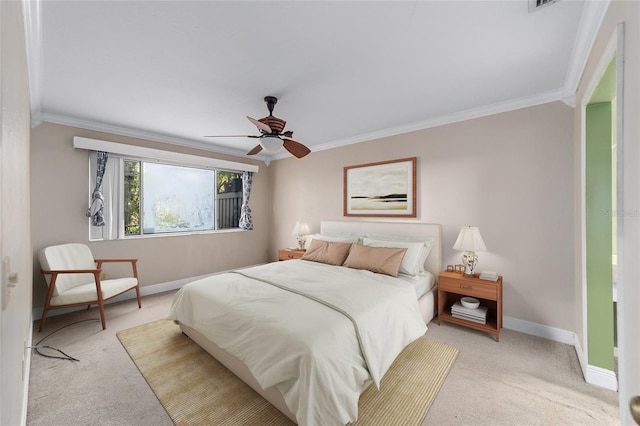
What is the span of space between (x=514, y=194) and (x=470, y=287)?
115cm

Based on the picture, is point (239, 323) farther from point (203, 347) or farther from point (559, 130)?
point (559, 130)

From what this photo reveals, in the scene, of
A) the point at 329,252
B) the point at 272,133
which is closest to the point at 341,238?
the point at 329,252

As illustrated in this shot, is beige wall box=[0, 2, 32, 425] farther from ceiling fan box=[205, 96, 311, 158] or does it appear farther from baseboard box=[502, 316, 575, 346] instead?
baseboard box=[502, 316, 575, 346]

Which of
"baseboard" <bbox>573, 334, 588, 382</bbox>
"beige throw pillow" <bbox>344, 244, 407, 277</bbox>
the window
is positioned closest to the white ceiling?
the window

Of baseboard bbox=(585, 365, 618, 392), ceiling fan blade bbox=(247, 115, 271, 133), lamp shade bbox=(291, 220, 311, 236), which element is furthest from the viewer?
lamp shade bbox=(291, 220, 311, 236)

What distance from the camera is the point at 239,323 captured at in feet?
6.41

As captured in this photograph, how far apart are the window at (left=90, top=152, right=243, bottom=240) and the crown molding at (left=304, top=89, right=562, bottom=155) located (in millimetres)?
2532

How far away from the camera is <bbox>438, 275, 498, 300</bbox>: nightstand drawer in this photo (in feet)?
8.96

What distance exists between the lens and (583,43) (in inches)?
73.4

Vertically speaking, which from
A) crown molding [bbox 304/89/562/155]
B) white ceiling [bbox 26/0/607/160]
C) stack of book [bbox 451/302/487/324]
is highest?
white ceiling [bbox 26/0/607/160]

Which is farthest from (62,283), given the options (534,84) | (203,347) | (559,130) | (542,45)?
(559,130)

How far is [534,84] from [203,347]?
13.4 ft

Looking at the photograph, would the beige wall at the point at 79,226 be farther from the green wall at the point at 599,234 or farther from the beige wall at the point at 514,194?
the green wall at the point at 599,234

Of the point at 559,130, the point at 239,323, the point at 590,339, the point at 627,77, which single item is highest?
the point at 559,130
